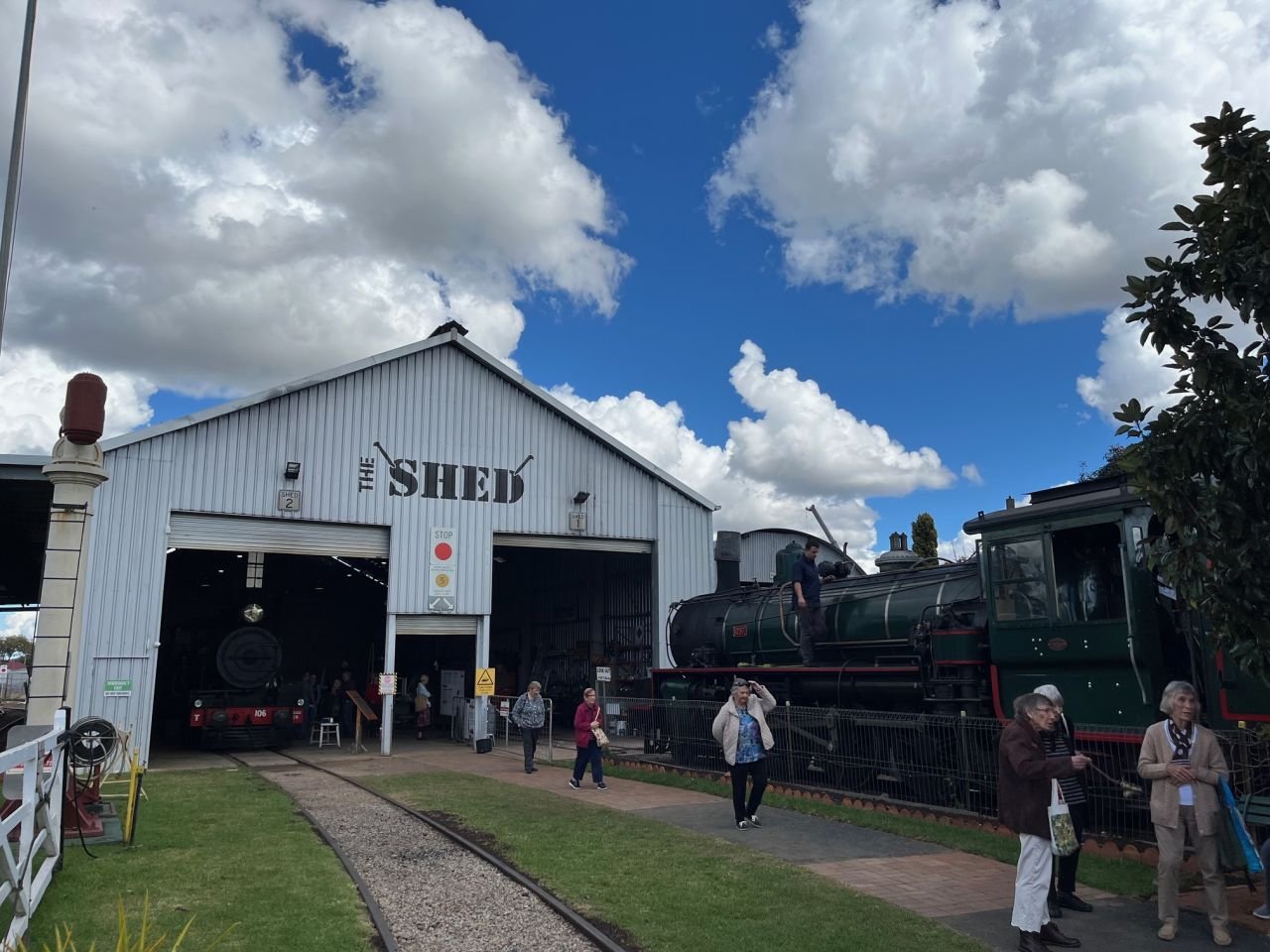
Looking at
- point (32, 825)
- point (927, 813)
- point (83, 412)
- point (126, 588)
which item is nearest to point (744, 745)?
point (927, 813)

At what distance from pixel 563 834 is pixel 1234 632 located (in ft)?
20.9

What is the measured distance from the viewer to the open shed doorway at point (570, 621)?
79.6 feet

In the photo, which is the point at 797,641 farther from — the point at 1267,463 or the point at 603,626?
the point at 603,626

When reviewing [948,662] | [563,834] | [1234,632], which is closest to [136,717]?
[563,834]

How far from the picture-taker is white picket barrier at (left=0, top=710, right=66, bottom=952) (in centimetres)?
573

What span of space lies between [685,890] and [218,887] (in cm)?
364

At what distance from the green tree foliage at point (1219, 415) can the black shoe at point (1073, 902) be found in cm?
224

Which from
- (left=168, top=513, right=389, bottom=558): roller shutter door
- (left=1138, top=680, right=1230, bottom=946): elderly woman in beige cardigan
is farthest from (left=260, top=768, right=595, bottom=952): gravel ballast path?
(left=168, top=513, right=389, bottom=558): roller shutter door

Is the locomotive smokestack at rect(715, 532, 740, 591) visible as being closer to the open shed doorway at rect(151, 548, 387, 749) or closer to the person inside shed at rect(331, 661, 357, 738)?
the open shed doorway at rect(151, 548, 387, 749)

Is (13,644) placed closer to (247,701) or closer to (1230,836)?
(247,701)

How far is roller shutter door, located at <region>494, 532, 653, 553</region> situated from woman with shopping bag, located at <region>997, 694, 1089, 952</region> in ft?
50.5

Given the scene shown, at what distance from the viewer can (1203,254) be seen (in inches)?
217

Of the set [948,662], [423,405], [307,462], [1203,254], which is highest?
[423,405]

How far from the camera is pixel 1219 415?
538 cm
